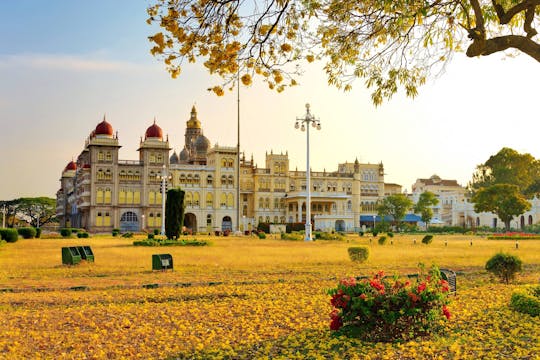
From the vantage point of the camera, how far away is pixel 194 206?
74.6m

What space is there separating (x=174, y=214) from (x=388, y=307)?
107 ft

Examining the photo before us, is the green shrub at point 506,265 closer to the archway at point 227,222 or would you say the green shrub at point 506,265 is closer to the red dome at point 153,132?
the red dome at point 153,132

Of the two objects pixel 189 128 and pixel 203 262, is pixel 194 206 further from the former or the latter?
pixel 203 262

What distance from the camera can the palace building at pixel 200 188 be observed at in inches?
2731

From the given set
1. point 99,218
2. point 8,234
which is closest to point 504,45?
point 8,234

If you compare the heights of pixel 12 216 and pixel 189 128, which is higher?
pixel 189 128

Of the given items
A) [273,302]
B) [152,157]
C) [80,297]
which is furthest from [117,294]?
[152,157]

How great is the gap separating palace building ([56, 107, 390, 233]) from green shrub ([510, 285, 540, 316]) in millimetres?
55110

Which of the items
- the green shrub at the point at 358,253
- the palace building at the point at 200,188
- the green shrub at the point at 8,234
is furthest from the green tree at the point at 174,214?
the palace building at the point at 200,188

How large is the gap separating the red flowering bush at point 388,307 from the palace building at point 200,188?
2244 inches

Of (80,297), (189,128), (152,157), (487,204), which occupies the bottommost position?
(80,297)

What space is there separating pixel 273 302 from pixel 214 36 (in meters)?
5.19

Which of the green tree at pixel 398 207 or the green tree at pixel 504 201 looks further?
the green tree at pixel 398 207

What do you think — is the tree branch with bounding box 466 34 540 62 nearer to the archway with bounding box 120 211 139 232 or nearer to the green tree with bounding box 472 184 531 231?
the green tree with bounding box 472 184 531 231
